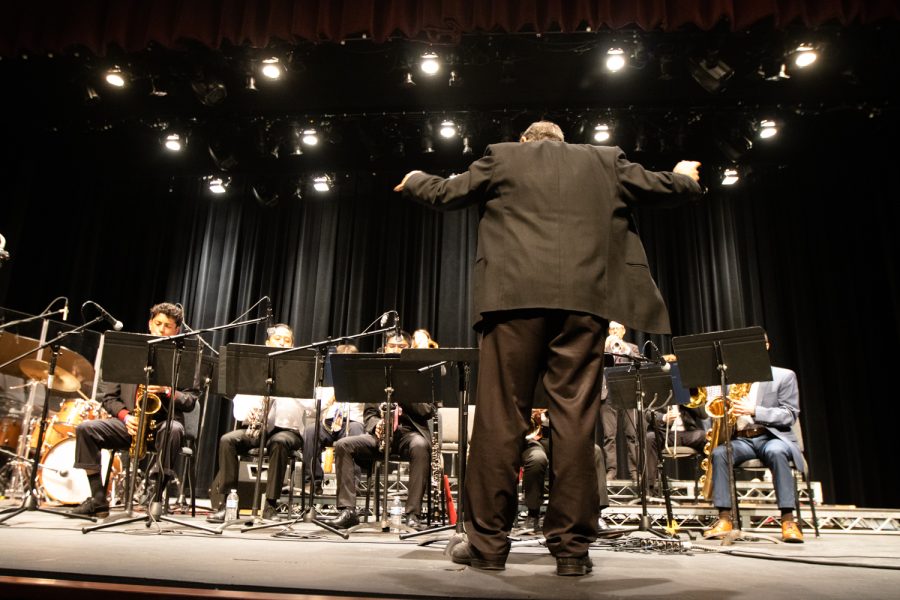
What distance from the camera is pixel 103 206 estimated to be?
392 inches

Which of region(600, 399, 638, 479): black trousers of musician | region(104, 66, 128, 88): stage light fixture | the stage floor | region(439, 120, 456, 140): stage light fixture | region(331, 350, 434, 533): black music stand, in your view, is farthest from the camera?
region(439, 120, 456, 140): stage light fixture

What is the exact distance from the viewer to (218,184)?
10078 mm

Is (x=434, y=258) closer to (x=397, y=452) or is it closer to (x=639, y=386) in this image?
(x=397, y=452)

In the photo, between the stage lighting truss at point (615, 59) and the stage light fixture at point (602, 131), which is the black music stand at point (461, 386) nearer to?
the stage lighting truss at point (615, 59)

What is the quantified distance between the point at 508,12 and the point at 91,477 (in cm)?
476

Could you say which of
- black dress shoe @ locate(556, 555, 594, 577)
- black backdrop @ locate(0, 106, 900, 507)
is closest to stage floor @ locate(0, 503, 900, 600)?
black dress shoe @ locate(556, 555, 594, 577)

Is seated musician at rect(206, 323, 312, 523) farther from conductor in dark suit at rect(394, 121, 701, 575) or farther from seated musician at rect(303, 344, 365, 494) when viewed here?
→ conductor in dark suit at rect(394, 121, 701, 575)

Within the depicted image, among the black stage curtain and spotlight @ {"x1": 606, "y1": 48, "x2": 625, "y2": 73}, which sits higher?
spotlight @ {"x1": 606, "y1": 48, "x2": 625, "y2": 73}

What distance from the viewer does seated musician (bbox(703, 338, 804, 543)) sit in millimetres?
4766

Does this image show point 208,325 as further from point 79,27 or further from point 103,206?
point 79,27

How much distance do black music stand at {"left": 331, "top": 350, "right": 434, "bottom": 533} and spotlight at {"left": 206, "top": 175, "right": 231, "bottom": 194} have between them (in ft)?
20.7

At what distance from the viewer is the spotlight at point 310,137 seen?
8.81 m

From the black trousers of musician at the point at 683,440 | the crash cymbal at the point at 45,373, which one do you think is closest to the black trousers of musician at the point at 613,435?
the black trousers of musician at the point at 683,440

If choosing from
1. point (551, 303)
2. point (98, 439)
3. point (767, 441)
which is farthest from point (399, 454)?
point (551, 303)
